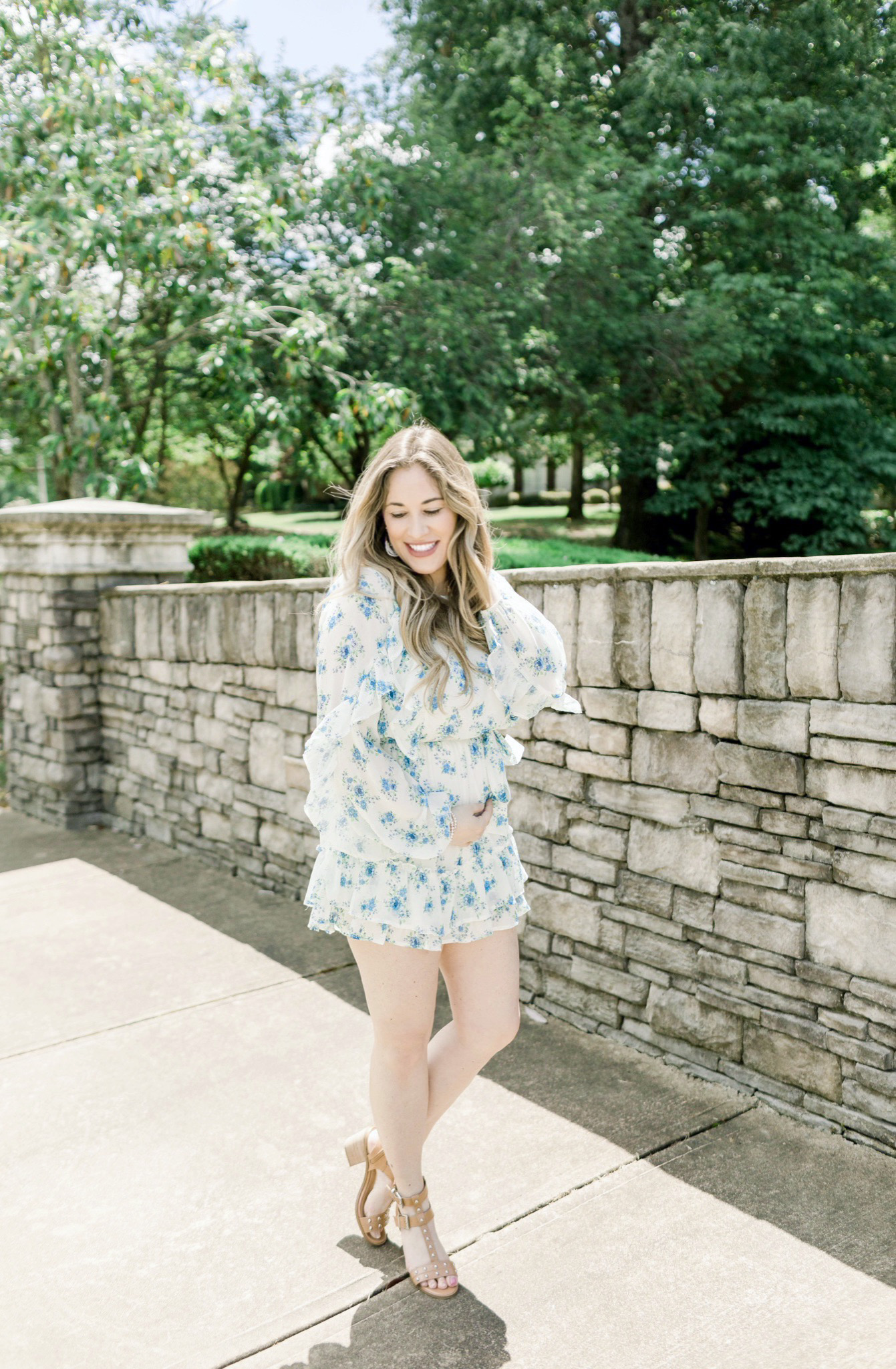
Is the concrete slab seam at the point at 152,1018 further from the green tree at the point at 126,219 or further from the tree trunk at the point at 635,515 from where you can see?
the tree trunk at the point at 635,515

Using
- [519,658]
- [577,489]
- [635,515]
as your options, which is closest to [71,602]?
[519,658]

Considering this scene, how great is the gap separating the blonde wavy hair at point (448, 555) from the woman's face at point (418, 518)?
0.7 inches

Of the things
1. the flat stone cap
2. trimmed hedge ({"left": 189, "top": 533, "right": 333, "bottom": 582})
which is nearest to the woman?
the flat stone cap

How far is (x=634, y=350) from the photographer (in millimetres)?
12938

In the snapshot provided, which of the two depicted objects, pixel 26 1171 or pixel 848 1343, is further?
pixel 26 1171

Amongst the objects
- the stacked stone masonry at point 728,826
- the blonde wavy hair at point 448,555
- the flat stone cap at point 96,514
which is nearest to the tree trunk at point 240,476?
the flat stone cap at point 96,514

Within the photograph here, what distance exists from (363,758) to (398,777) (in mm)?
78

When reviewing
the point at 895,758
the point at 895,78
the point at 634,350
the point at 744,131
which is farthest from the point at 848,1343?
the point at 895,78

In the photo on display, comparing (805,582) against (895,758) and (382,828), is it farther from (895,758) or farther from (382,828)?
(382,828)

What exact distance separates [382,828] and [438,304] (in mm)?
9096

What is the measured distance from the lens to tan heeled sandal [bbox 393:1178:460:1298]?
7.22ft

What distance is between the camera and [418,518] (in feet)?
7.09

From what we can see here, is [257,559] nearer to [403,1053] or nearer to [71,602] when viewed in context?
[71,602]

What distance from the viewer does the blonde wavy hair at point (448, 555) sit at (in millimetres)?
2131
